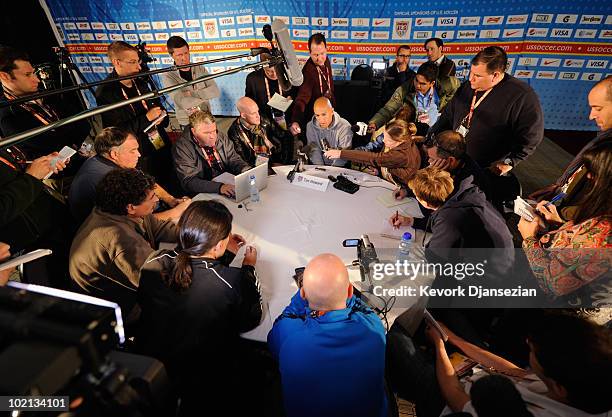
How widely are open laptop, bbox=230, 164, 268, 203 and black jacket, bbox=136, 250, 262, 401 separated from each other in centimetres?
104

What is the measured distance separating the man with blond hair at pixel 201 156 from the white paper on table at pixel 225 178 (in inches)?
2.8

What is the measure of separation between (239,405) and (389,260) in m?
1.32

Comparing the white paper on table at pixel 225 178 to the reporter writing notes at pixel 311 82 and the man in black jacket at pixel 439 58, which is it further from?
the man in black jacket at pixel 439 58

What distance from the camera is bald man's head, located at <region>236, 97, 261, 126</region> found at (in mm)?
3375

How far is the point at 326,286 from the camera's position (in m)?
1.37

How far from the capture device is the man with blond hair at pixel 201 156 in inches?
115

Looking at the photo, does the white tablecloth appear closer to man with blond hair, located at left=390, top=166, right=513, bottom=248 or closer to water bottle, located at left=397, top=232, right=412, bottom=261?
water bottle, located at left=397, top=232, right=412, bottom=261

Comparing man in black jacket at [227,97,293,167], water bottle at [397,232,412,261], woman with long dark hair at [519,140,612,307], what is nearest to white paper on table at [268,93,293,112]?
man in black jacket at [227,97,293,167]

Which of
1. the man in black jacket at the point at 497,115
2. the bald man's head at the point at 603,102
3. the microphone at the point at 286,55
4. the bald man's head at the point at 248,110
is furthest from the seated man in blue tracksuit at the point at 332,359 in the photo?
the bald man's head at the point at 248,110

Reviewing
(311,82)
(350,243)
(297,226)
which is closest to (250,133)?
(311,82)

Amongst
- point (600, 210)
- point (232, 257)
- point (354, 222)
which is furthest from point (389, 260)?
point (600, 210)

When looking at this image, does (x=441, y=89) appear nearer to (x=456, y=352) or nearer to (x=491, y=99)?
(x=491, y=99)

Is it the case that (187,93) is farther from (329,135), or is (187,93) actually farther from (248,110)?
(329,135)

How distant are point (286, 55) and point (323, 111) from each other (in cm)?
187
